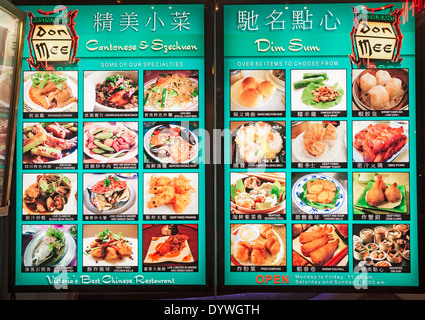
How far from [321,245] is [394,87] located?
5.18 feet

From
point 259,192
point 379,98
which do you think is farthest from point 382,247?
point 379,98

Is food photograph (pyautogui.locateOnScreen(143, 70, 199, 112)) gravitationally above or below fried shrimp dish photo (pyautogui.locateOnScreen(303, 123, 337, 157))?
above

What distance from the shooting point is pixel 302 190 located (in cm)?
315

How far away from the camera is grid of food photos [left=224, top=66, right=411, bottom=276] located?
10.3 feet

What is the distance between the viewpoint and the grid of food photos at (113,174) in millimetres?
3172

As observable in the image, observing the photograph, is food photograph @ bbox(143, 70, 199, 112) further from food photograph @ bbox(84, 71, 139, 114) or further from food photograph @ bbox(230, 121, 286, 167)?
food photograph @ bbox(230, 121, 286, 167)

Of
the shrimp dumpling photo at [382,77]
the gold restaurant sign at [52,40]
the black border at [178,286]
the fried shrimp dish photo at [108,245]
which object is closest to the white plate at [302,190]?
the black border at [178,286]

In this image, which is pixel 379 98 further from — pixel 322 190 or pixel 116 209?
pixel 116 209

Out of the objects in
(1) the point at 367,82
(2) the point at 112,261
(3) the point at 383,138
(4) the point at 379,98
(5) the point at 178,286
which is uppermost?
(1) the point at 367,82

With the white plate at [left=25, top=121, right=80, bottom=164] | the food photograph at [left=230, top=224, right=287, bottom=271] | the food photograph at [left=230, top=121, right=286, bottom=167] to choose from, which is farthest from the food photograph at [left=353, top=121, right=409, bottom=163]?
the white plate at [left=25, top=121, right=80, bottom=164]

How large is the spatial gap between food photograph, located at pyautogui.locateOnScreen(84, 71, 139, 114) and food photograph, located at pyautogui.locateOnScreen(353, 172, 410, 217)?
216 cm

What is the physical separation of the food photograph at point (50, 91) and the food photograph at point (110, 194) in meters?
0.69

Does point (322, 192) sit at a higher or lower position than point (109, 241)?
higher
